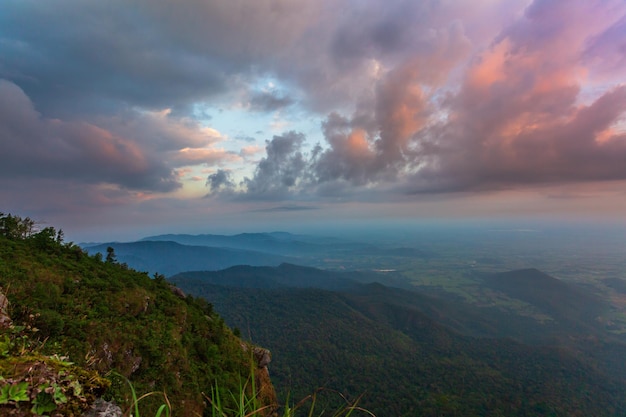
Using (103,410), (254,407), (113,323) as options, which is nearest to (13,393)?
(103,410)

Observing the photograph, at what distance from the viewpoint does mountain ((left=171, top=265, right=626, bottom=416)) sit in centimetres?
8631

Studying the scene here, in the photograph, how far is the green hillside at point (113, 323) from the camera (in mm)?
15711

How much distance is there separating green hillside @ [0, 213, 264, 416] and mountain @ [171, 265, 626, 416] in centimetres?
3032

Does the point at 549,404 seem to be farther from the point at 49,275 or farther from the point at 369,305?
the point at 49,275

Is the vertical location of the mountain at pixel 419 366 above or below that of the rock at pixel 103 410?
below

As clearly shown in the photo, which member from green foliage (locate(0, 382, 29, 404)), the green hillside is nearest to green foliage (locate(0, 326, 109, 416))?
green foliage (locate(0, 382, 29, 404))

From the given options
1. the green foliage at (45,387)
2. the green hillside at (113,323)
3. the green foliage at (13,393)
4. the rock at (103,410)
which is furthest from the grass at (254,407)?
the green hillside at (113,323)

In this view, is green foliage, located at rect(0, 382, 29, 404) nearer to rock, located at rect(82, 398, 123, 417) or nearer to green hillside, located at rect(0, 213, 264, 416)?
rock, located at rect(82, 398, 123, 417)

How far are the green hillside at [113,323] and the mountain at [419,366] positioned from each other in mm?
30317

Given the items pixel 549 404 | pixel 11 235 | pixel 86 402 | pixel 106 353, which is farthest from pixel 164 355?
pixel 549 404

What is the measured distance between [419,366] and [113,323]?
12153 cm

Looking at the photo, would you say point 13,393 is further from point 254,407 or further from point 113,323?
point 113,323

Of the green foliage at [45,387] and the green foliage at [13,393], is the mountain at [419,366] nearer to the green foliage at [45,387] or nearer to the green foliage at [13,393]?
the green foliage at [45,387]

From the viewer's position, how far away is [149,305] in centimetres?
2786
